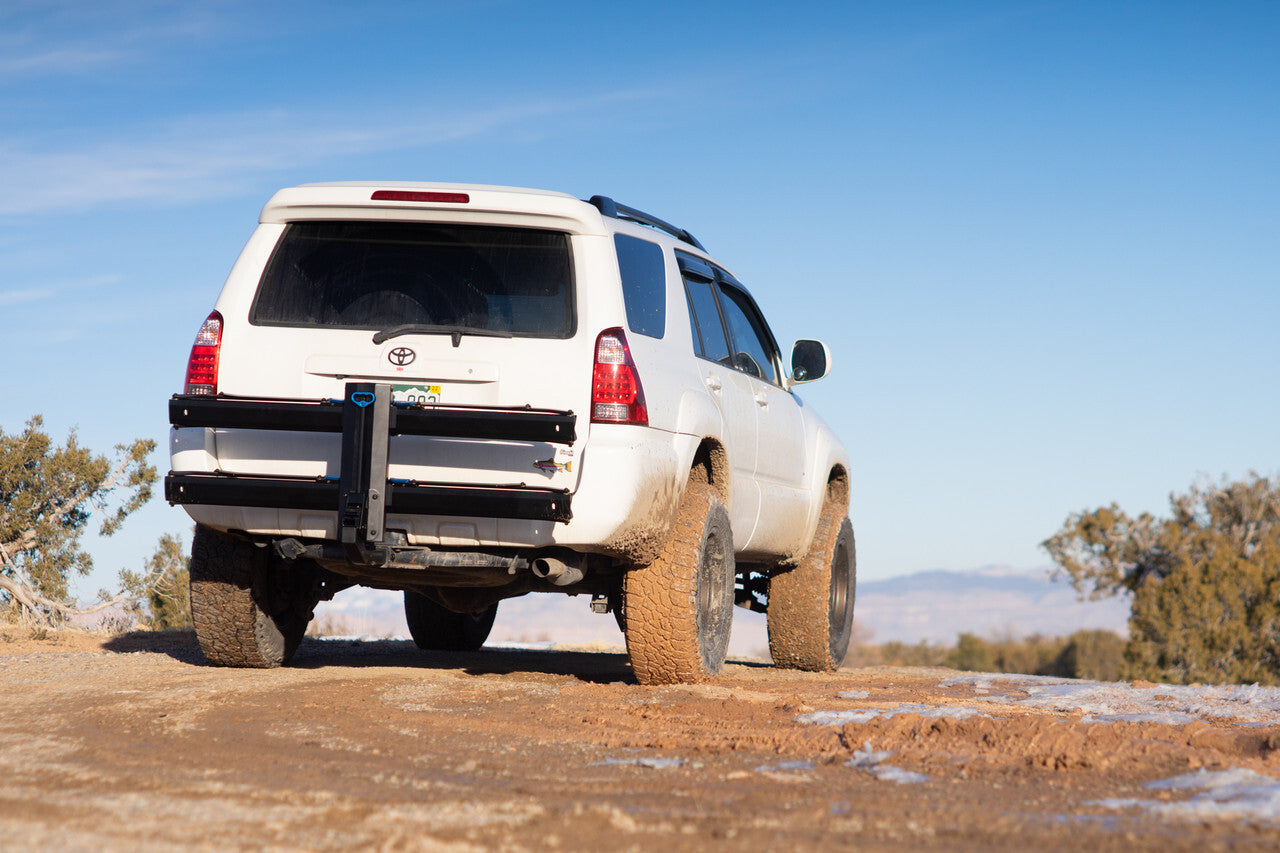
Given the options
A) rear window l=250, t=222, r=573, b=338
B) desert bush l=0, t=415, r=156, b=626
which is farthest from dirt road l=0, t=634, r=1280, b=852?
desert bush l=0, t=415, r=156, b=626

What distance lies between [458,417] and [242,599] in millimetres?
1776

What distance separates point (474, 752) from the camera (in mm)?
4359

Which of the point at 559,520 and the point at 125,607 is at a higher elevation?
the point at 559,520

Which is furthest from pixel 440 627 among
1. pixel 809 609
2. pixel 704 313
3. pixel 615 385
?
pixel 615 385

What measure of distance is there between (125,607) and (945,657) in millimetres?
35228

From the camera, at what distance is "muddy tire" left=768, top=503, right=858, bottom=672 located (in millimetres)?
8562

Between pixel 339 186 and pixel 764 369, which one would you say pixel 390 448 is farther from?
pixel 764 369

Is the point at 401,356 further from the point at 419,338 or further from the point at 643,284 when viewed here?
the point at 643,284

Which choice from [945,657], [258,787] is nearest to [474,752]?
[258,787]

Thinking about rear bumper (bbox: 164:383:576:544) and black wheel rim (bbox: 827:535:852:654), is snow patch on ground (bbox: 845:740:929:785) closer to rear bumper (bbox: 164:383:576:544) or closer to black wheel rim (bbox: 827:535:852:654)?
rear bumper (bbox: 164:383:576:544)

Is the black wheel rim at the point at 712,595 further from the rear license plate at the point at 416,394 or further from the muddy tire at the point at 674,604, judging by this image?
the rear license plate at the point at 416,394

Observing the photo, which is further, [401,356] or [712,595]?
[712,595]

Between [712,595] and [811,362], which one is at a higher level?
[811,362]

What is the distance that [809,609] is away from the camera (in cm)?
859
